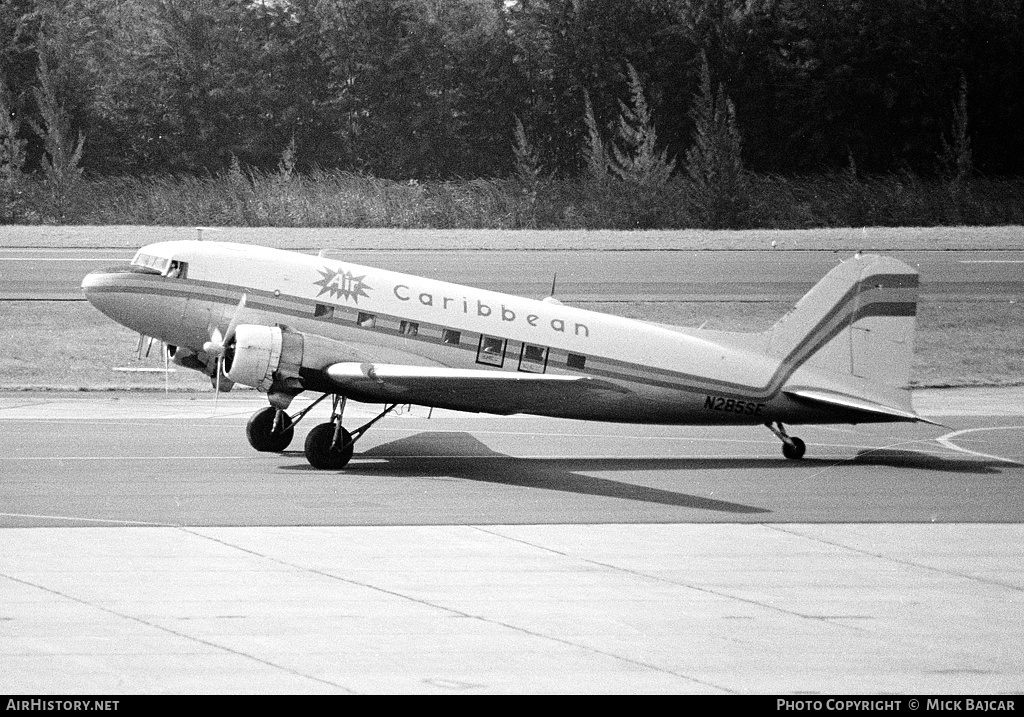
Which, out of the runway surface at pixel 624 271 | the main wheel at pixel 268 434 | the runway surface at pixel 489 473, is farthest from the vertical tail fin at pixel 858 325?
the runway surface at pixel 624 271

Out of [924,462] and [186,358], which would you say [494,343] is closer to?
[186,358]

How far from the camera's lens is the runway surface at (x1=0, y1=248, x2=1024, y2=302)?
44750 millimetres

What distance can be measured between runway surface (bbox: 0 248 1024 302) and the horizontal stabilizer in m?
19.9

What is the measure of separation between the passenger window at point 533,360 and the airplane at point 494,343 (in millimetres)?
19

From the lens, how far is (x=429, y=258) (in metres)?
49.9

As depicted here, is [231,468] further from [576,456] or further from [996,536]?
[996,536]

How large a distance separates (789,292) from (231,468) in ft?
93.1

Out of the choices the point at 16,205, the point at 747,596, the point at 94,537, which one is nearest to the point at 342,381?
the point at 94,537

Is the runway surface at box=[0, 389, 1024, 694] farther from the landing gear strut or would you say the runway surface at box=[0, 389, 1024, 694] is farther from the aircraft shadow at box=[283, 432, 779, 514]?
the landing gear strut

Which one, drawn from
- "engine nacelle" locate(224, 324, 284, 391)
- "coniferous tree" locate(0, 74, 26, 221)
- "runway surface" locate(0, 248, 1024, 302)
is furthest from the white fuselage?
"coniferous tree" locate(0, 74, 26, 221)

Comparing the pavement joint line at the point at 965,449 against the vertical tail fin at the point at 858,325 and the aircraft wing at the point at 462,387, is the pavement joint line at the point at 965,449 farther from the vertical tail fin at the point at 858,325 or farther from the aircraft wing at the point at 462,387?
the aircraft wing at the point at 462,387

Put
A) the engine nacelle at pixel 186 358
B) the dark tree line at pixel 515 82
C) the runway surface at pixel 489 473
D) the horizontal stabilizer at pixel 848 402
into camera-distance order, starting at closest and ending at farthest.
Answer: the runway surface at pixel 489 473 < the horizontal stabilizer at pixel 848 402 < the engine nacelle at pixel 186 358 < the dark tree line at pixel 515 82

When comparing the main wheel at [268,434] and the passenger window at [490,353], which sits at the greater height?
the passenger window at [490,353]

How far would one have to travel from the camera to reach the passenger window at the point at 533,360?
936 inches
